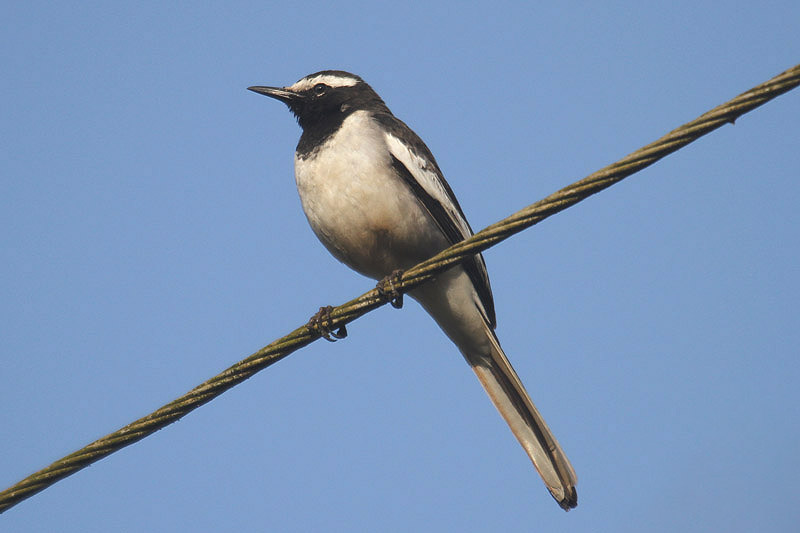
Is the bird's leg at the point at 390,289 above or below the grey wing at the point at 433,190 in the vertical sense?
below

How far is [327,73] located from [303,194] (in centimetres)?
187

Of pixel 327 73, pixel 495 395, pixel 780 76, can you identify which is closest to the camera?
pixel 780 76

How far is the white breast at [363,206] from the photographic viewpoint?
639 centimetres

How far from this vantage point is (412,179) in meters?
6.68

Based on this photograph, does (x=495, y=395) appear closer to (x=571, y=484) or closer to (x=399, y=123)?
(x=571, y=484)

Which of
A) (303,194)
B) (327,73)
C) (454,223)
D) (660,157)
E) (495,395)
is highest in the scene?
(327,73)

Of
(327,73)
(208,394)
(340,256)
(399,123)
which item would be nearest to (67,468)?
(208,394)

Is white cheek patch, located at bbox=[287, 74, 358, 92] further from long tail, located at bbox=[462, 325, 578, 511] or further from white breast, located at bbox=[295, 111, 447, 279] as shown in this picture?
long tail, located at bbox=[462, 325, 578, 511]

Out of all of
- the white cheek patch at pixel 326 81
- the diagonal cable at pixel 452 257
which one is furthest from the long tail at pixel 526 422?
the white cheek patch at pixel 326 81

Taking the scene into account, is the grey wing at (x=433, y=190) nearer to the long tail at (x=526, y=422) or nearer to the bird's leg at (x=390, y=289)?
the long tail at (x=526, y=422)

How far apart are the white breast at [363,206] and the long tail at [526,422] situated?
1037mm

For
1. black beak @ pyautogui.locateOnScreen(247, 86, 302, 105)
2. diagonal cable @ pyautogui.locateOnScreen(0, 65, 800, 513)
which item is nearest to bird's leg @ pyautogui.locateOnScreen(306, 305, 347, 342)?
diagonal cable @ pyautogui.locateOnScreen(0, 65, 800, 513)

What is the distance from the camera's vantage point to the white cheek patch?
802 centimetres

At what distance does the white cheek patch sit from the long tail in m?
2.80
